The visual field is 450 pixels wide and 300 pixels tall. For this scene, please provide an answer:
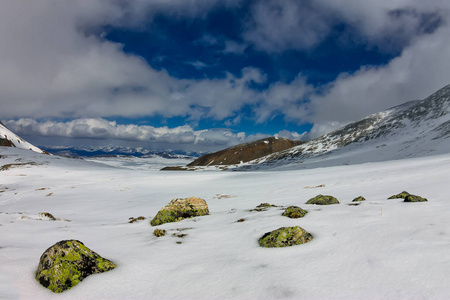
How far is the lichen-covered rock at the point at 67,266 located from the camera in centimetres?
415

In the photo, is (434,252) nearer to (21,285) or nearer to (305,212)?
(305,212)

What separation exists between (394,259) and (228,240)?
157 inches

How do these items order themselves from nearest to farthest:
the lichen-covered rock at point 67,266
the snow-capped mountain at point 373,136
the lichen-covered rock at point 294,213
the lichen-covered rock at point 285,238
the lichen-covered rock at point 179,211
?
1. the lichen-covered rock at point 67,266
2. the lichen-covered rock at point 285,238
3. the lichen-covered rock at point 294,213
4. the lichen-covered rock at point 179,211
5. the snow-capped mountain at point 373,136

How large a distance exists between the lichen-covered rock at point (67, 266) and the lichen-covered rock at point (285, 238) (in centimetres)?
377

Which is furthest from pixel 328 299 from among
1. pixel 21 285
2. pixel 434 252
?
pixel 21 285

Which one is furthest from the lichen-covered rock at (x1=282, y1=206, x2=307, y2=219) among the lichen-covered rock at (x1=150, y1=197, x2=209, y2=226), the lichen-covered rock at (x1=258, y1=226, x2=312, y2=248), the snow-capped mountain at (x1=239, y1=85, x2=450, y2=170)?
the snow-capped mountain at (x1=239, y1=85, x2=450, y2=170)

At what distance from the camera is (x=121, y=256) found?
5.77m

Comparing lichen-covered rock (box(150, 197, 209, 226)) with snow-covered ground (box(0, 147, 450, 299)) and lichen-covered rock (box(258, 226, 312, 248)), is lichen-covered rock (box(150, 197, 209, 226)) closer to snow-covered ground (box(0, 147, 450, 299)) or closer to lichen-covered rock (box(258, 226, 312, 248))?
snow-covered ground (box(0, 147, 450, 299))

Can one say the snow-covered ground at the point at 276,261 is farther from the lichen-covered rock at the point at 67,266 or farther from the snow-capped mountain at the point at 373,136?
the snow-capped mountain at the point at 373,136

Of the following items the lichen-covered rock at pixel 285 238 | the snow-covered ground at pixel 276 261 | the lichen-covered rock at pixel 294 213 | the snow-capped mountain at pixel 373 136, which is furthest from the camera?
the snow-capped mountain at pixel 373 136

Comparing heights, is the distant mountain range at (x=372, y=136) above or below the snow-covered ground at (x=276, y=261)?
above

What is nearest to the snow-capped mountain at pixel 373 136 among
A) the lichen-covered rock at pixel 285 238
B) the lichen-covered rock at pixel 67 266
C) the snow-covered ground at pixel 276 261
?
the snow-covered ground at pixel 276 261

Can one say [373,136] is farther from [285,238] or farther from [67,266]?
[67,266]

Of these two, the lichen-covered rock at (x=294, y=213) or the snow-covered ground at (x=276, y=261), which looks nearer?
the snow-covered ground at (x=276, y=261)
